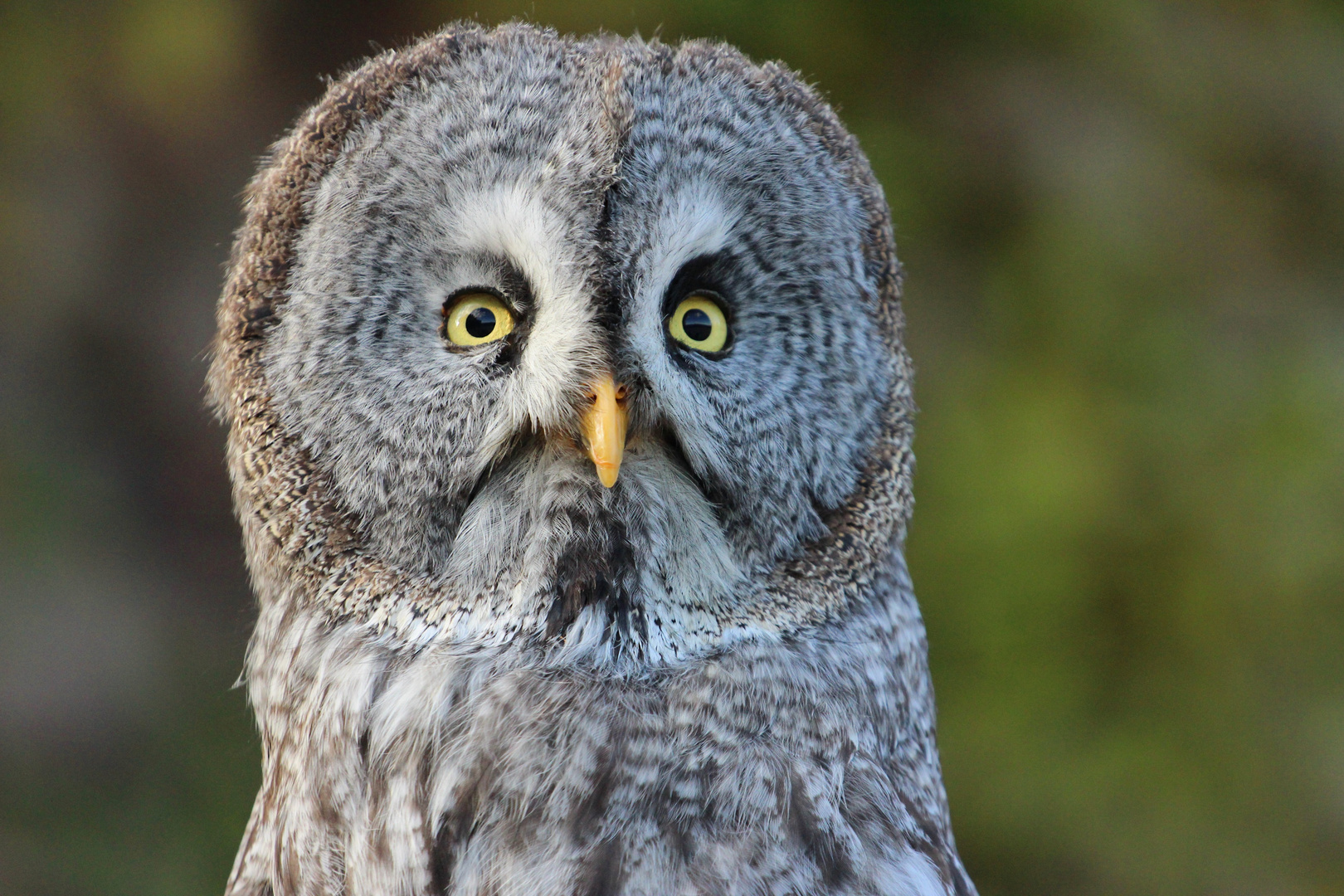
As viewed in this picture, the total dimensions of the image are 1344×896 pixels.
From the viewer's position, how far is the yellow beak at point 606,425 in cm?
95

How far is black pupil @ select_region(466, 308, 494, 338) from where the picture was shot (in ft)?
3.41

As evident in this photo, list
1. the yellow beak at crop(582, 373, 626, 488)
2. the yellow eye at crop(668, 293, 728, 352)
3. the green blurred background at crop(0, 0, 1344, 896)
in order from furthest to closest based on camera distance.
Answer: the green blurred background at crop(0, 0, 1344, 896)
the yellow eye at crop(668, 293, 728, 352)
the yellow beak at crop(582, 373, 626, 488)

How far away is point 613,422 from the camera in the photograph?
0.95 meters

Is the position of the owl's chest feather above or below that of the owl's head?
below

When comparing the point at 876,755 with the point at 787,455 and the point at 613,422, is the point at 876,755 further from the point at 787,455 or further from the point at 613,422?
the point at 613,422

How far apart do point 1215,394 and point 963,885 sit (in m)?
1.70

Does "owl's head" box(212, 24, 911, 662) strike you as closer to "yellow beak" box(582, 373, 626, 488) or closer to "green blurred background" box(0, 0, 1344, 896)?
"yellow beak" box(582, 373, 626, 488)

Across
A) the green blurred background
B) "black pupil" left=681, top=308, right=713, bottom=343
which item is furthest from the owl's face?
the green blurred background

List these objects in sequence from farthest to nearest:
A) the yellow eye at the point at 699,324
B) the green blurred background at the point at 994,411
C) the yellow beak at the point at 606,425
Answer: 1. the green blurred background at the point at 994,411
2. the yellow eye at the point at 699,324
3. the yellow beak at the point at 606,425

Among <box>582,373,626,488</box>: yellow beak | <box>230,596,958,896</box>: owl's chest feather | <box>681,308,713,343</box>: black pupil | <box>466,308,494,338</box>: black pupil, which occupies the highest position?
<box>681,308,713,343</box>: black pupil

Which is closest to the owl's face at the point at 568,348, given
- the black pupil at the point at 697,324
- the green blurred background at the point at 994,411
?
the black pupil at the point at 697,324

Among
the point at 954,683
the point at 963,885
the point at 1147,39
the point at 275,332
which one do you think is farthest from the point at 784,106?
the point at 1147,39

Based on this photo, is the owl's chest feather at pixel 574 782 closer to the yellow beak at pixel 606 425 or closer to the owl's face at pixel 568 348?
the owl's face at pixel 568 348

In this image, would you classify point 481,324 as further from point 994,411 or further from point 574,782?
point 994,411
